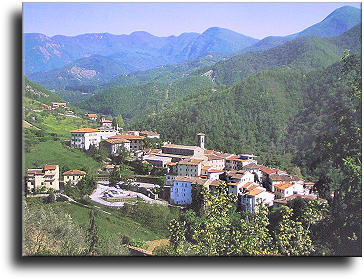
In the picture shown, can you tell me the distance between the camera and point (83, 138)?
6027mm

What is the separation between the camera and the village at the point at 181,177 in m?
5.38

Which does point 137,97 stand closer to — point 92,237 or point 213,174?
point 213,174

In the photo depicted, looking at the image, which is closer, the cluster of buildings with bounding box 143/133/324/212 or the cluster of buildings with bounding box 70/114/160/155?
the cluster of buildings with bounding box 143/133/324/212

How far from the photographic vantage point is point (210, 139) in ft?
27.9

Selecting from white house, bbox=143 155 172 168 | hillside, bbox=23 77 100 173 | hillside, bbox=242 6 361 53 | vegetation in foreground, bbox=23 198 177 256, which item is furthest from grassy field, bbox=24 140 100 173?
hillside, bbox=242 6 361 53

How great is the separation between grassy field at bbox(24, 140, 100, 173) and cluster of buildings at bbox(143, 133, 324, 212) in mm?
1269

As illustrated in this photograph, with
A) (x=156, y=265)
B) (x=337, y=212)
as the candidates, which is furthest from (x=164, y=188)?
(x=337, y=212)

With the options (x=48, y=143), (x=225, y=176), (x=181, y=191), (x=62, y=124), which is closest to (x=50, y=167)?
(x=48, y=143)

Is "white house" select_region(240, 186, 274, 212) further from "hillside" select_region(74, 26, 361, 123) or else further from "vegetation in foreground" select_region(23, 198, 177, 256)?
"hillside" select_region(74, 26, 361, 123)

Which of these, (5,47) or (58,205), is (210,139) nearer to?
(58,205)

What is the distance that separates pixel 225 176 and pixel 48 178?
2.76 m

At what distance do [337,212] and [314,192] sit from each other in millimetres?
398

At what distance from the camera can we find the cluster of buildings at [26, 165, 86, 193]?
16.1ft

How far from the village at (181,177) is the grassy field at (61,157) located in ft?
0.29
